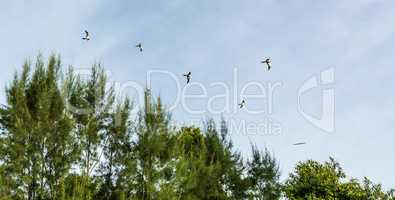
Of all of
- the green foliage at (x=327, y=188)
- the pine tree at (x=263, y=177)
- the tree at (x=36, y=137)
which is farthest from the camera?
the green foliage at (x=327, y=188)

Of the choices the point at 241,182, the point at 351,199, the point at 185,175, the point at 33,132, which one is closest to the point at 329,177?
the point at 351,199

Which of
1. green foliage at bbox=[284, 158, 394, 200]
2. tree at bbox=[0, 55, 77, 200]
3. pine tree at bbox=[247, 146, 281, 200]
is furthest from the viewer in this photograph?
green foliage at bbox=[284, 158, 394, 200]

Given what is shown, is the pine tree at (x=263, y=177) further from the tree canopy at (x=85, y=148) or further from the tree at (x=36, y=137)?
the tree at (x=36, y=137)

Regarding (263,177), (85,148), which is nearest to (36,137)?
(85,148)

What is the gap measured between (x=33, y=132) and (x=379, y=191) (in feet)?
92.9

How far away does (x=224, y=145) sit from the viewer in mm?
28781

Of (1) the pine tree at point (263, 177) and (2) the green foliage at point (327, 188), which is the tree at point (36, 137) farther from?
(2) the green foliage at point (327, 188)

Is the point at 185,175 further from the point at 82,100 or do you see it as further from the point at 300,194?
the point at 300,194

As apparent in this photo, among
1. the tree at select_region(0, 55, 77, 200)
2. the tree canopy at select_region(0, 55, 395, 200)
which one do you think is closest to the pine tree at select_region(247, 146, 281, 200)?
the tree canopy at select_region(0, 55, 395, 200)

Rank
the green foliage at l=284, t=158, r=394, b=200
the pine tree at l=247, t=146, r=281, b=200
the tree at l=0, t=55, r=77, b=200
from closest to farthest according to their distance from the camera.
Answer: the tree at l=0, t=55, r=77, b=200, the pine tree at l=247, t=146, r=281, b=200, the green foliage at l=284, t=158, r=394, b=200

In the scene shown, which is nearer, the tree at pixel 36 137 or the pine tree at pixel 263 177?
the tree at pixel 36 137

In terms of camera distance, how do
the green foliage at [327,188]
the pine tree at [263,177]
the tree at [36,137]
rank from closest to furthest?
1. the tree at [36,137]
2. the pine tree at [263,177]
3. the green foliage at [327,188]

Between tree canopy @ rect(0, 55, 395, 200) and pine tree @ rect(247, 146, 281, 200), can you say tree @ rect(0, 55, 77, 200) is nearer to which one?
tree canopy @ rect(0, 55, 395, 200)

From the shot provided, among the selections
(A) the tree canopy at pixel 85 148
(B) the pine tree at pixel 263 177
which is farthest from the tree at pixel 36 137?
(B) the pine tree at pixel 263 177
